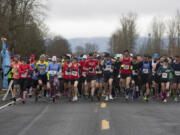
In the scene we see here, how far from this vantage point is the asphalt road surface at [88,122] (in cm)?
875

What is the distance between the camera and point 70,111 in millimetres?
12891

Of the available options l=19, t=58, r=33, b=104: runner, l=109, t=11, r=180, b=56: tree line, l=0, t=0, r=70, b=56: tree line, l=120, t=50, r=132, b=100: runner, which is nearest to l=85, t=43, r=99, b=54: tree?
l=109, t=11, r=180, b=56: tree line

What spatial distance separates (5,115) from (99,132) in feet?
14.9

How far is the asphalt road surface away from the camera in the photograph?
8.75m

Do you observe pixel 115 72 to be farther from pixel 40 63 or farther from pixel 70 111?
pixel 70 111

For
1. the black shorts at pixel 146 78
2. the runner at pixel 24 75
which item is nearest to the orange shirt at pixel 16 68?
the runner at pixel 24 75

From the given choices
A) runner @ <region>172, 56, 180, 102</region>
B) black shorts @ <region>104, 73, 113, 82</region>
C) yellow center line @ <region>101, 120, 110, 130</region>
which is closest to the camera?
yellow center line @ <region>101, 120, 110, 130</region>

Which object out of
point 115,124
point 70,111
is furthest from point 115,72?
point 115,124

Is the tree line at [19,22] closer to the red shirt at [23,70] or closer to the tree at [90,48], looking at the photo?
the red shirt at [23,70]

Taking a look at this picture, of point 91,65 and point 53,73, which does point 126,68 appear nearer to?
point 91,65

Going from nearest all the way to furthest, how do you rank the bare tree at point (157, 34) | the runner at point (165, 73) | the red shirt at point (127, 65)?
the red shirt at point (127, 65)
the runner at point (165, 73)
the bare tree at point (157, 34)

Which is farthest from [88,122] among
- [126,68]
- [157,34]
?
[157,34]

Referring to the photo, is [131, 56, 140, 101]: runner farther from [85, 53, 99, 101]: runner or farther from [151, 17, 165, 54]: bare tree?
[151, 17, 165, 54]: bare tree

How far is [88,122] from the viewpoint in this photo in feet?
33.3
